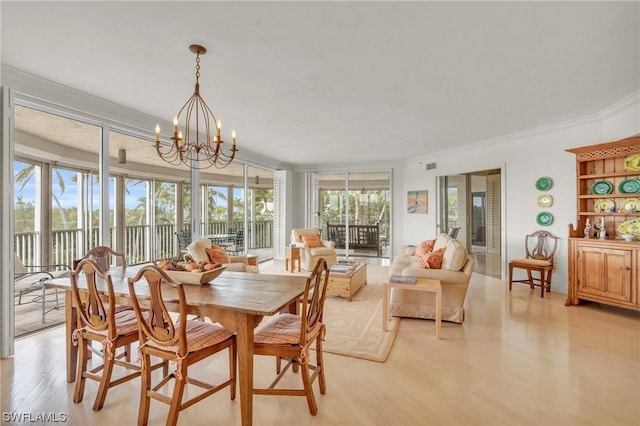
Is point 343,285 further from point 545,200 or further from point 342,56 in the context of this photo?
point 545,200

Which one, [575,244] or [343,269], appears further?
[343,269]

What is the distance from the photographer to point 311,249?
6.23m

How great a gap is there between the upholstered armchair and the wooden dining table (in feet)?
11.4

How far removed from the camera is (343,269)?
180 inches

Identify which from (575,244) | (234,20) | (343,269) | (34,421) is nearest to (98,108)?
(234,20)

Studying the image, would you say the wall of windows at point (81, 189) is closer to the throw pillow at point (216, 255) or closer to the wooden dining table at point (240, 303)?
the throw pillow at point (216, 255)

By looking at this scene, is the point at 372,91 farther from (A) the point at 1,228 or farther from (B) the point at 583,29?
(A) the point at 1,228

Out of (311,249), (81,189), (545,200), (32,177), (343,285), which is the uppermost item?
(32,177)

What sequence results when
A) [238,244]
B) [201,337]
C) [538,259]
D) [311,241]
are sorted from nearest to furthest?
[201,337] → [538,259] → [311,241] → [238,244]

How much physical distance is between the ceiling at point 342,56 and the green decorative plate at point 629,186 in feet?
3.37

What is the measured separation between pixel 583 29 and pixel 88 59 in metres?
4.01

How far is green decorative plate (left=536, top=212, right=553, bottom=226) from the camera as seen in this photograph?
4.87m

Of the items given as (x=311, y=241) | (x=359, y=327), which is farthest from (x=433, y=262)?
(x=311, y=241)

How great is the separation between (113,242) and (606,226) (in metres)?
6.91
